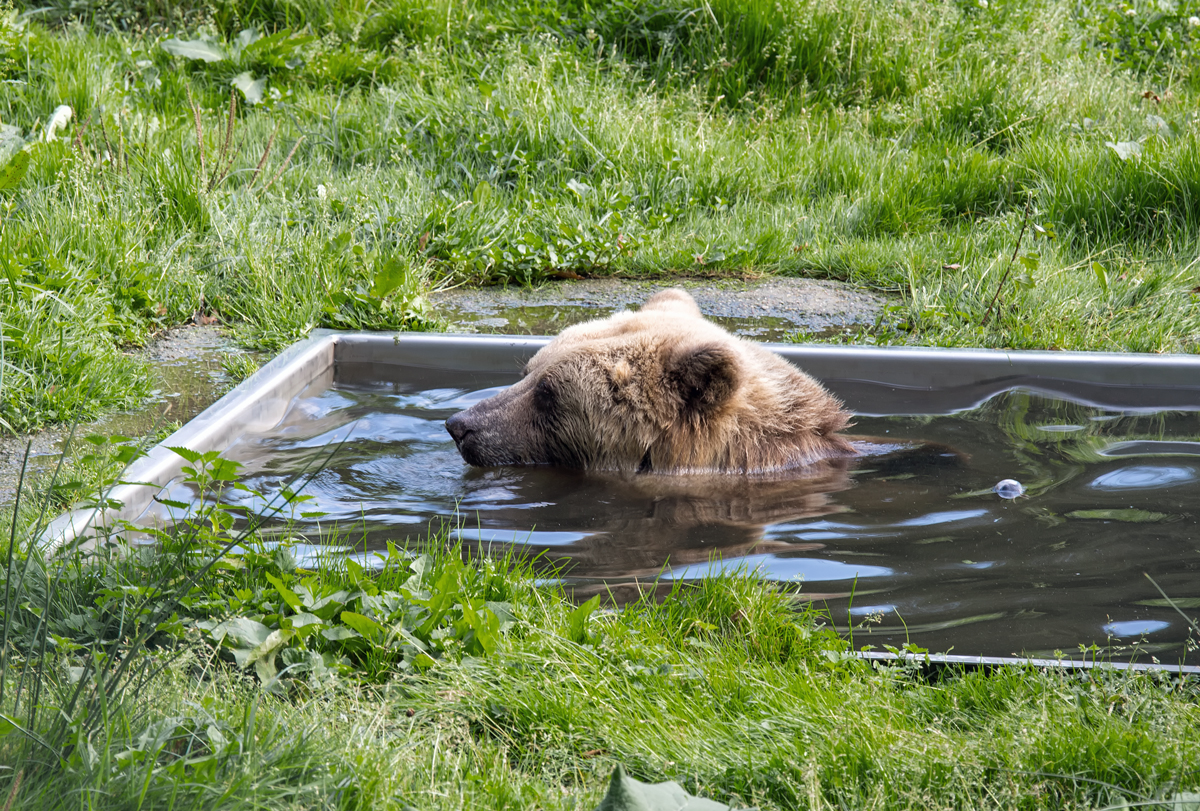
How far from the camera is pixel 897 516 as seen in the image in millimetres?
3703

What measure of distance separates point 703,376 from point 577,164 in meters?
3.89

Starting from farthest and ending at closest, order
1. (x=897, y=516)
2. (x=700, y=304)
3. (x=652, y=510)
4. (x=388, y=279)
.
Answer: (x=700, y=304) → (x=388, y=279) → (x=652, y=510) → (x=897, y=516)

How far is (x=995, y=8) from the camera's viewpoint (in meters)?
9.38

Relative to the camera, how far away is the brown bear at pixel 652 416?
414 centimetres

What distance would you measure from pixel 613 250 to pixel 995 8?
5.06 m

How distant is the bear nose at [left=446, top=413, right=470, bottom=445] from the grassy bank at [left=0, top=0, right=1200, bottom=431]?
60.3 inches

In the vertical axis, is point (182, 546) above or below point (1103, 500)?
above

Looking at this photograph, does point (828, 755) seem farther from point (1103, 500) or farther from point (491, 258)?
point (491, 258)

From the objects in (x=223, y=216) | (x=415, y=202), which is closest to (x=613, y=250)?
(x=415, y=202)

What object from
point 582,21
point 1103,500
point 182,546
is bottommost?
point 1103,500

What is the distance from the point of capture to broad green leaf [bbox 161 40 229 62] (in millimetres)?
8320

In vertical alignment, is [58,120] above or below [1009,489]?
above

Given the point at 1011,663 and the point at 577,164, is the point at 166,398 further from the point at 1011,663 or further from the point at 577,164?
the point at 1011,663

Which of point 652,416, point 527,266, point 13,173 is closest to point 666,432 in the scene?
point 652,416
